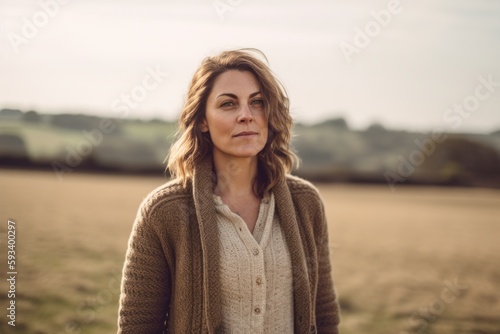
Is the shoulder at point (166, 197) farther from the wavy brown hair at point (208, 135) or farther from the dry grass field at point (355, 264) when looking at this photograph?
the dry grass field at point (355, 264)

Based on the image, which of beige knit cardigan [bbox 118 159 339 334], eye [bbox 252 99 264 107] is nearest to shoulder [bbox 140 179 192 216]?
beige knit cardigan [bbox 118 159 339 334]

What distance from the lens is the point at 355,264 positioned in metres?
10.1

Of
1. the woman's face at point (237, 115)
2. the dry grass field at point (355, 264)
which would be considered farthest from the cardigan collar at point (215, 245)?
the dry grass field at point (355, 264)

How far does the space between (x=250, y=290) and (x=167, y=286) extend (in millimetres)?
392

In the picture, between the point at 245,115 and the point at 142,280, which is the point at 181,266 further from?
the point at 245,115

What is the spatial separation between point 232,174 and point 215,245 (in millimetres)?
433

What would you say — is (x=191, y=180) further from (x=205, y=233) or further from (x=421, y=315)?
(x=421, y=315)

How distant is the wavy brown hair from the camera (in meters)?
2.47

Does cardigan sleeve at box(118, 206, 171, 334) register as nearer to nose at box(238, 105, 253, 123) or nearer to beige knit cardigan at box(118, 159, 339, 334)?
beige knit cardigan at box(118, 159, 339, 334)

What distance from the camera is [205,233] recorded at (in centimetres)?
226
